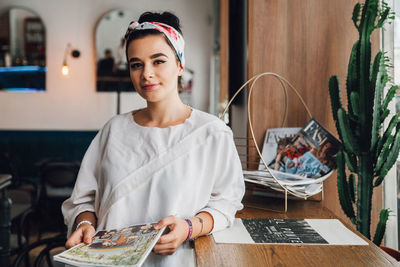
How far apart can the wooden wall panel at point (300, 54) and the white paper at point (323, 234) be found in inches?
23.3

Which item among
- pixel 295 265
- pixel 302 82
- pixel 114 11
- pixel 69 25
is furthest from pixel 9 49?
pixel 295 265

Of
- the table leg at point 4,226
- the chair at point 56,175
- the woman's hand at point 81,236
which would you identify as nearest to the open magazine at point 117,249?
the woman's hand at point 81,236

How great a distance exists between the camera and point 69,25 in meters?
4.89

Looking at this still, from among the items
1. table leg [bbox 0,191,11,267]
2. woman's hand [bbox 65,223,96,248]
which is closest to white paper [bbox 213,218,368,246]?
woman's hand [bbox 65,223,96,248]

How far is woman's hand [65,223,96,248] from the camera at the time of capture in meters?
0.96

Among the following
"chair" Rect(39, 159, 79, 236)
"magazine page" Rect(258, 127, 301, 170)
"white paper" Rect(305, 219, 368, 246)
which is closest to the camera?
"white paper" Rect(305, 219, 368, 246)

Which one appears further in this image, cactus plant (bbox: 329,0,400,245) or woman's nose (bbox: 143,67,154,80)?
Result: cactus plant (bbox: 329,0,400,245)

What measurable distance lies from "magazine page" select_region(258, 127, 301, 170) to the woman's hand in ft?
2.88

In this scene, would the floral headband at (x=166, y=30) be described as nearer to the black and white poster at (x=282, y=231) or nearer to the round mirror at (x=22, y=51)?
the black and white poster at (x=282, y=231)

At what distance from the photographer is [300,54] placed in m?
1.74

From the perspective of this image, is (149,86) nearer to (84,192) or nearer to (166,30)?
(166,30)

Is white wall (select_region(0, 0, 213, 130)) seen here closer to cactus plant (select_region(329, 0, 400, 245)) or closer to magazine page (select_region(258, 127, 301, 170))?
magazine page (select_region(258, 127, 301, 170))

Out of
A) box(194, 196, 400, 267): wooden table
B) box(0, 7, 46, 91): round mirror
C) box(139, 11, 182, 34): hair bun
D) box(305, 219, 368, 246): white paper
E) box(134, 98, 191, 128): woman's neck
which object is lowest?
box(305, 219, 368, 246): white paper

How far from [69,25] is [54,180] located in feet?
8.63
